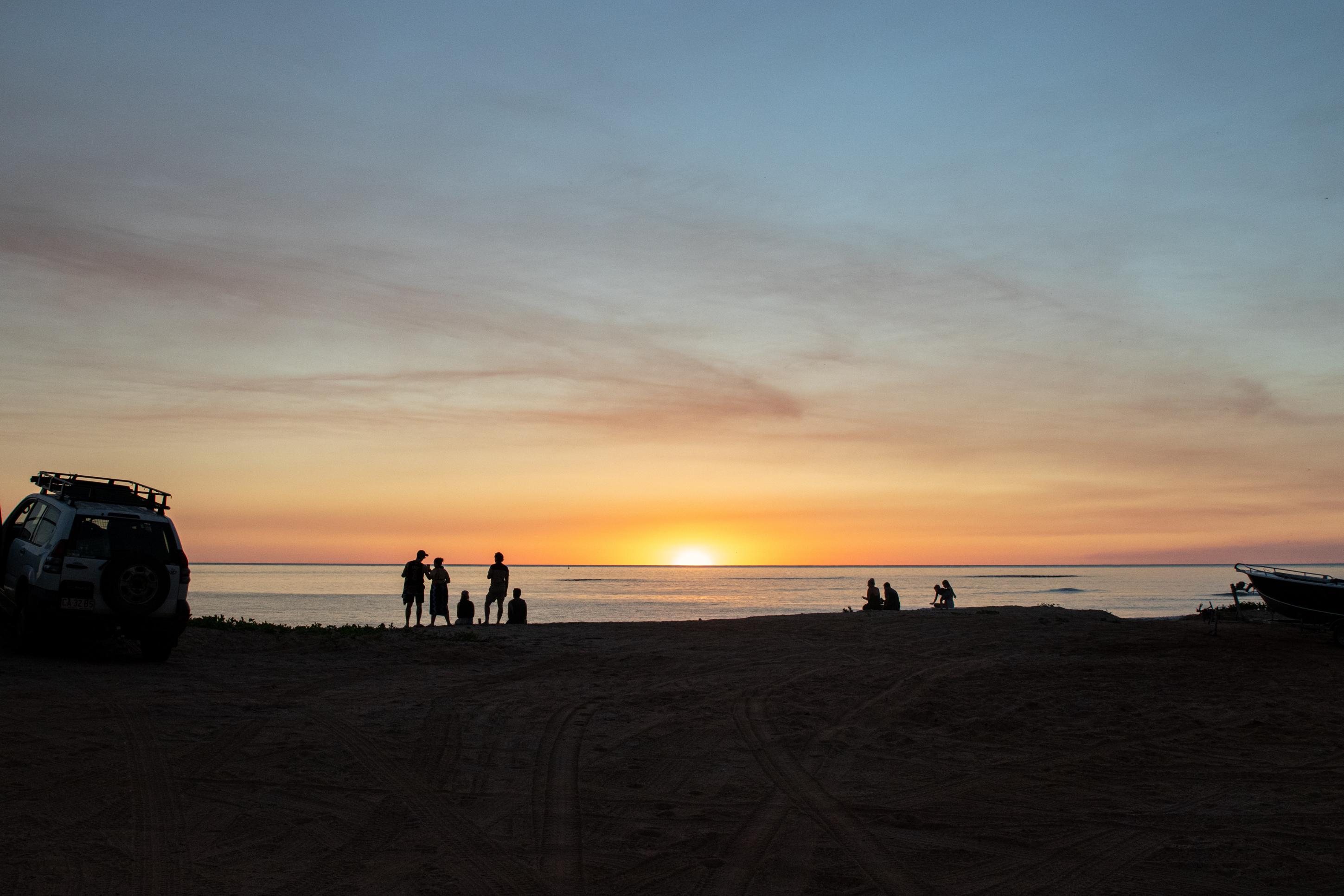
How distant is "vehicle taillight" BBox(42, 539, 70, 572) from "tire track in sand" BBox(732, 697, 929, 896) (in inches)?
367

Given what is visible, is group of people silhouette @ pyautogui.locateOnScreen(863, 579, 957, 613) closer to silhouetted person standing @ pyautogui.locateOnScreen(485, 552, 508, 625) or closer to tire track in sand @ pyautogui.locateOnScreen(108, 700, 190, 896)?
silhouetted person standing @ pyautogui.locateOnScreen(485, 552, 508, 625)

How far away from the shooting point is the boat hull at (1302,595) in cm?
1675

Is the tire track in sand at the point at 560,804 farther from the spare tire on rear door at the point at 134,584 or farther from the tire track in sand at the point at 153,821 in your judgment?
the spare tire on rear door at the point at 134,584

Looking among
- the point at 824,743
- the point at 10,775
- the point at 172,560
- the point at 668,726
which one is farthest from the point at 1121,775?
the point at 172,560

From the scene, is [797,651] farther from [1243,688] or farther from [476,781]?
[476,781]

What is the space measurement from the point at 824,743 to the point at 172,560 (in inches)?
382

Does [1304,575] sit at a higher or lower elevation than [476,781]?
higher

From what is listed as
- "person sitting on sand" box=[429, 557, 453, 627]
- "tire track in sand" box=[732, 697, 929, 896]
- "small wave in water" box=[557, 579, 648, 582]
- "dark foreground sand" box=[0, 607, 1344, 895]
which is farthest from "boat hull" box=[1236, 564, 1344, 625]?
"small wave in water" box=[557, 579, 648, 582]

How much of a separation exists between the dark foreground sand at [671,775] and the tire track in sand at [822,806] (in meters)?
0.04

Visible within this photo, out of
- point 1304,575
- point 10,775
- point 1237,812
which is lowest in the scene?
point 1237,812

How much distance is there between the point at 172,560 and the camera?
13727mm

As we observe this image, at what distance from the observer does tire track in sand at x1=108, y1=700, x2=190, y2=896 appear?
554cm

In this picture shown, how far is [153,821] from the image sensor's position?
663cm

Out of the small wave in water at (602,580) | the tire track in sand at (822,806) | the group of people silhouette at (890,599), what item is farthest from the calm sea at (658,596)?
the tire track in sand at (822,806)
